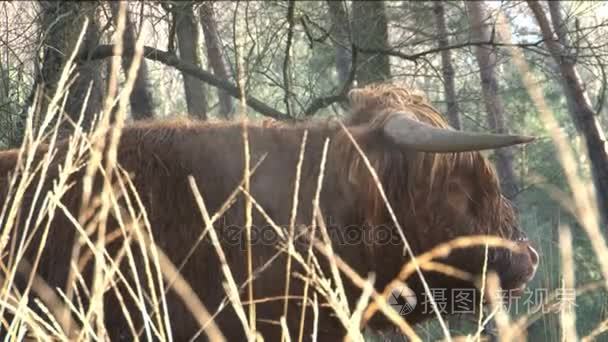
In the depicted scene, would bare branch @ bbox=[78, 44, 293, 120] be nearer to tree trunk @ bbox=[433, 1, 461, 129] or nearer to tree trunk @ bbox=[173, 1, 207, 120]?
tree trunk @ bbox=[173, 1, 207, 120]

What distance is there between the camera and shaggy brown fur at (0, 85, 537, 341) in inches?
153

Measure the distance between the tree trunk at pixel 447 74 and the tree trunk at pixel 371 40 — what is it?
0.50 m

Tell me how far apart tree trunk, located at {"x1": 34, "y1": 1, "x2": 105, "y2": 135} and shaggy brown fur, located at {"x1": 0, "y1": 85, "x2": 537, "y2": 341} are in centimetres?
247

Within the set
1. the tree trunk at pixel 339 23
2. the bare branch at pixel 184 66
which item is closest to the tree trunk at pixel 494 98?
the tree trunk at pixel 339 23

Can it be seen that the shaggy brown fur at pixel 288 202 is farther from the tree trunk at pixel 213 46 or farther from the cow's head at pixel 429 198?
the tree trunk at pixel 213 46

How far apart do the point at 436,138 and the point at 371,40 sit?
16.6ft

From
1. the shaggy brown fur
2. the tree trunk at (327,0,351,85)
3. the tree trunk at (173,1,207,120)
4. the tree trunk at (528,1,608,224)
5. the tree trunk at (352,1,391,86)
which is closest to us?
the shaggy brown fur

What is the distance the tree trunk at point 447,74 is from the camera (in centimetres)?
819

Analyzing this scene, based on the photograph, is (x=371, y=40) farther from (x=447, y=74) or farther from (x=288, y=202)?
(x=288, y=202)

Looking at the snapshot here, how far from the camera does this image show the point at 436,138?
379cm

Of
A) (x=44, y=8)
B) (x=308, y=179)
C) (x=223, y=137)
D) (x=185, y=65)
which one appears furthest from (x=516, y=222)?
(x=44, y=8)

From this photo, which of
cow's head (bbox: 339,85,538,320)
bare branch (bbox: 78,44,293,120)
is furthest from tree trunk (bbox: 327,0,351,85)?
cow's head (bbox: 339,85,538,320)

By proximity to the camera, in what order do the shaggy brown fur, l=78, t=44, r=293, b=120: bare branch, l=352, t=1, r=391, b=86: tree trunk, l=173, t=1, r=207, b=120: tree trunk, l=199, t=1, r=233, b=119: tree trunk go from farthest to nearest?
l=352, t=1, r=391, b=86: tree trunk → l=173, t=1, r=207, b=120: tree trunk → l=199, t=1, r=233, b=119: tree trunk → l=78, t=44, r=293, b=120: bare branch → the shaggy brown fur

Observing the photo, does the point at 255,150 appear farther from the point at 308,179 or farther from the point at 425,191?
the point at 425,191
